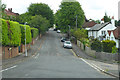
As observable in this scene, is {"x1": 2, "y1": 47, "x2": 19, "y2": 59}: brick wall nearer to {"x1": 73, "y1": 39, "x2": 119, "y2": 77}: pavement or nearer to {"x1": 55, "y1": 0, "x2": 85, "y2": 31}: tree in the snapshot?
{"x1": 73, "y1": 39, "x2": 119, "y2": 77}: pavement

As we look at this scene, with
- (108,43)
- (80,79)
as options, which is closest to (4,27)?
(80,79)

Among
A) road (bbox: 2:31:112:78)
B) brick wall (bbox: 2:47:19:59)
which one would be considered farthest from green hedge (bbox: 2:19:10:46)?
road (bbox: 2:31:112:78)

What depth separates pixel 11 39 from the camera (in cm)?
2744

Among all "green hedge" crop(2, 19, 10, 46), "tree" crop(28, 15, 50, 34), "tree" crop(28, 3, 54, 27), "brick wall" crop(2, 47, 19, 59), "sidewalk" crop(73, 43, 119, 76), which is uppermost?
"tree" crop(28, 3, 54, 27)

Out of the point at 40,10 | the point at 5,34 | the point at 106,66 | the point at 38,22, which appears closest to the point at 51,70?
the point at 106,66

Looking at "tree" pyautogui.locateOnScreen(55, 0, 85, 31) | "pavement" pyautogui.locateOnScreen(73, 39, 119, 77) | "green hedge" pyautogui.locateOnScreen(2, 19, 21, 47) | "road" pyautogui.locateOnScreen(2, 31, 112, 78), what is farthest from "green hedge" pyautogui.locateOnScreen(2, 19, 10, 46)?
"tree" pyautogui.locateOnScreen(55, 0, 85, 31)

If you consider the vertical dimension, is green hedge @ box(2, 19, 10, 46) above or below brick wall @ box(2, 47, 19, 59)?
above

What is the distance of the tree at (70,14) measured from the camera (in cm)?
6265

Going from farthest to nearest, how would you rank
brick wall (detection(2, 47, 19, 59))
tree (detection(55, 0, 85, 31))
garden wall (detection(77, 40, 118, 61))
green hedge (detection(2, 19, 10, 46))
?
tree (detection(55, 0, 85, 31)) < garden wall (detection(77, 40, 118, 61)) < brick wall (detection(2, 47, 19, 59)) < green hedge (detection(2, 19, 10, 46))

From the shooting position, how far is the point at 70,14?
2488 inches

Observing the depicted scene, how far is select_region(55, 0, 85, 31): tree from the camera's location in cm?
6265

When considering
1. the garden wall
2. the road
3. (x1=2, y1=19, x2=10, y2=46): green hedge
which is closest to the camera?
the road

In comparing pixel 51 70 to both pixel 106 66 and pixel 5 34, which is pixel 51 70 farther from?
pixel 5 34

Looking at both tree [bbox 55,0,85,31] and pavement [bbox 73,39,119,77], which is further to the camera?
tree [bbox 55,0,85,31]
